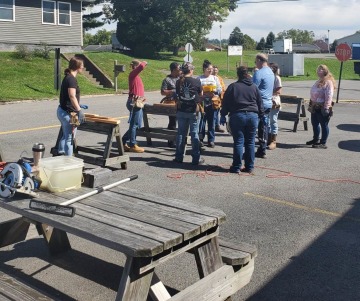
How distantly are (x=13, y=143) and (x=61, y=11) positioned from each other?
24792 mm

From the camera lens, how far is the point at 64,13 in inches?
1364

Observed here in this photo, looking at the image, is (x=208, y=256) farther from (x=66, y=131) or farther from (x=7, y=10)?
(x=7, y=10)

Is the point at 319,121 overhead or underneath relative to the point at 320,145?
overhead

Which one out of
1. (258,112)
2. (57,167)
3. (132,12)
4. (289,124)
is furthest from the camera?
(132,12)

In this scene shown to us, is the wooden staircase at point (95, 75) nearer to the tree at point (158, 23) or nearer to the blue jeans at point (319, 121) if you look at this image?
the tree at point (158, 23)

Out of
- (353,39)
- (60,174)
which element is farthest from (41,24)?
(353,39)

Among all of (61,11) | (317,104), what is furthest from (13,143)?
(61,11)

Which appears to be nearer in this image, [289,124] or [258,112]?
[258,112]

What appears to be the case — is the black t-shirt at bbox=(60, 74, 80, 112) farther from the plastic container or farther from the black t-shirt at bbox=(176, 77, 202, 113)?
the plastic container

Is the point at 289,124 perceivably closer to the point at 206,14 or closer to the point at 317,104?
the point at 317,104

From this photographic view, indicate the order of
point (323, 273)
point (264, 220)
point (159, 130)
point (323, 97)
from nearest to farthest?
1. point (323, 273)
2. point (264, 220)
3. point (323, 97)
4. point (159, 130)

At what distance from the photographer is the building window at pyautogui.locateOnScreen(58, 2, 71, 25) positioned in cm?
3447

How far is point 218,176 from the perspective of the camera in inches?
356

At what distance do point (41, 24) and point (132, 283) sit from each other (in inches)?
1266
